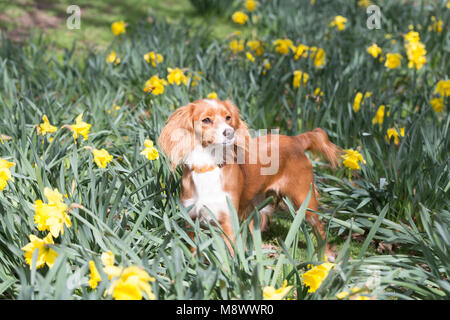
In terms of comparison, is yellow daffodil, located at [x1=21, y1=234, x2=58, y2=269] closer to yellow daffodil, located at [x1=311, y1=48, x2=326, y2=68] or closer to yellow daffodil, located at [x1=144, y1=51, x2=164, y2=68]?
yellow daffodil, located at [x1=144, y1=51, x2=164, y2=68]

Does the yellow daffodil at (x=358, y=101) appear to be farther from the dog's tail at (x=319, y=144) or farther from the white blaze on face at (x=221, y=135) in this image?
the white blaze on face at (x=221, y=135)

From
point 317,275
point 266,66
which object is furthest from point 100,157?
point 266,66

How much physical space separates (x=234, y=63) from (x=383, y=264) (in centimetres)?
266

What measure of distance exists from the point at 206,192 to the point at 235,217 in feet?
0.99

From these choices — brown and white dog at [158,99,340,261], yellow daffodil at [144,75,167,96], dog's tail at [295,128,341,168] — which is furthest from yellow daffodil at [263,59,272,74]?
brown and white dog at [158,99,340,261]

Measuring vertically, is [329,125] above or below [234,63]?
below

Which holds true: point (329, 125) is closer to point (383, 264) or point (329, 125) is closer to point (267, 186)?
point (267, 186)

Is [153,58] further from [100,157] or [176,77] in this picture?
[100,157]

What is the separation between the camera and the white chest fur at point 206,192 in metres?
2.39

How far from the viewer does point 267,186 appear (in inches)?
108

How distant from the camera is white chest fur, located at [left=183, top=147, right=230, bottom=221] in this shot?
239cm

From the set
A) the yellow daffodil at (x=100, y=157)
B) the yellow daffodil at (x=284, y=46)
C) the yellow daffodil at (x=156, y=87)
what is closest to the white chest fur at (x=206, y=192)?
the yellow daffodil at (x=100, y=157)

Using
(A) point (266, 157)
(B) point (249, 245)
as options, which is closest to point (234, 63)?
(A) point (266, 157)
